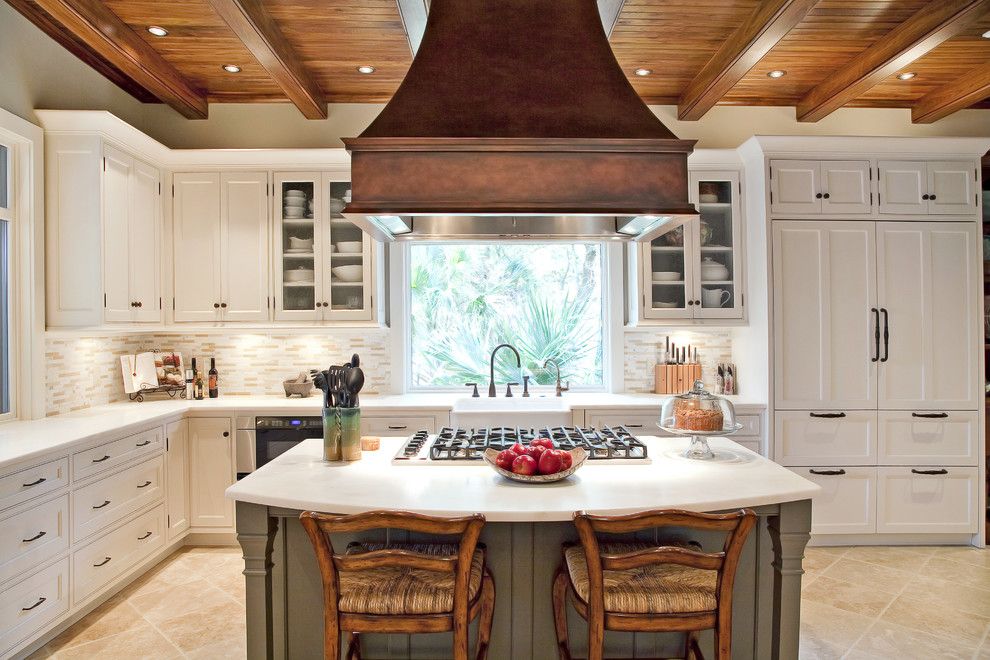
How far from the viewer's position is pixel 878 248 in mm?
4027

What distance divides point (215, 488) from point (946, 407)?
15.7 ft

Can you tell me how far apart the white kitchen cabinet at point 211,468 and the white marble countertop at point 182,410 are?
0.10 metres

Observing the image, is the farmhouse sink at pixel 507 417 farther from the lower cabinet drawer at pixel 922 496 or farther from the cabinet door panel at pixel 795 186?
the lower cabinet drawer at pixel 922 496

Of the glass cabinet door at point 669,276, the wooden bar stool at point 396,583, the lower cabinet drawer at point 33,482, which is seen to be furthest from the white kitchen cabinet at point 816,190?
the lower cabinet drawer at point 33,482

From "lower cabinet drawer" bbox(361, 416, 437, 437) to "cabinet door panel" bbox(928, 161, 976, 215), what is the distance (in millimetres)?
3593

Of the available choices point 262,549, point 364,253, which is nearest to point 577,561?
point 262,549

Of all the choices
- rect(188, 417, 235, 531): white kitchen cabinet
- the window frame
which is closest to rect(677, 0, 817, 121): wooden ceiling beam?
the window frame

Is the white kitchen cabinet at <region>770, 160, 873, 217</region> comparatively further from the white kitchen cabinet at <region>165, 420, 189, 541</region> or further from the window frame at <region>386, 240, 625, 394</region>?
the white kitchen cabinet at <region>165, 420, 189, 541</region>

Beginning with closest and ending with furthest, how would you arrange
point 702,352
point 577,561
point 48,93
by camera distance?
point 577,561 < point 48,93 < point 702,352

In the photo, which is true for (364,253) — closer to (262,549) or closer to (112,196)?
(112,196)

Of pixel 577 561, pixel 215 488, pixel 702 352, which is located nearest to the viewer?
pixel 577 561

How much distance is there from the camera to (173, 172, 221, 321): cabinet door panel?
4223mm

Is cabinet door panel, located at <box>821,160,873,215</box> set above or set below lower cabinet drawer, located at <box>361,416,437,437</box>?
above

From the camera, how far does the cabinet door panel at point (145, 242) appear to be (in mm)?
3871
